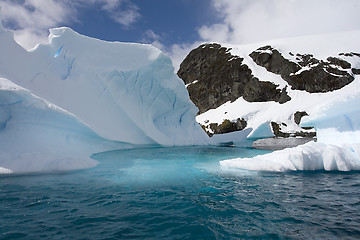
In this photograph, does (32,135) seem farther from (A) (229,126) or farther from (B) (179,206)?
(A) (229,126)

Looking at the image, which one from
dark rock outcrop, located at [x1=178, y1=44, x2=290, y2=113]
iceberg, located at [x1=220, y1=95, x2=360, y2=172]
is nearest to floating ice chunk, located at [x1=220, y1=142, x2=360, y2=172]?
iceberg, located at [x1=220, y1=95, x2=360, y2=172]

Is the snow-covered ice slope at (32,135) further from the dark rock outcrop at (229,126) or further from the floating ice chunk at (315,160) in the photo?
→ the dark rock outcrop at (229,126)

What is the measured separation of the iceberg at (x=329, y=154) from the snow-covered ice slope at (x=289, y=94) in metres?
22.3

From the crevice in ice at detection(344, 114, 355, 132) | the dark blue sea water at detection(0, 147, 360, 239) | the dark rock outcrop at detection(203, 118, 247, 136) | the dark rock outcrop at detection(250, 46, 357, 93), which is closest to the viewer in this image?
the dark blue sea water at detection(0, 147, 360, 239)

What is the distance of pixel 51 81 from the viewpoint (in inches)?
493

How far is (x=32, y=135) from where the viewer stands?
813cm

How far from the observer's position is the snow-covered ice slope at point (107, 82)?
38.7ft

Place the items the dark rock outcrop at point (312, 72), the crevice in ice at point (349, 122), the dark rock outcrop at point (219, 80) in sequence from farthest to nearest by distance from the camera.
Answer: the dark rock outcrop at point (219, 80) < the dark rock outcrop at point (312, 72) < the crevice in ice at point (349, 122)

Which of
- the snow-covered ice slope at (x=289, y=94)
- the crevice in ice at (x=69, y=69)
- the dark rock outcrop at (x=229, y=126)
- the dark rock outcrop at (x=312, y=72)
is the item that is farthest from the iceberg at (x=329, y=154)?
the dark rock outcrop at (x=312, y=72)

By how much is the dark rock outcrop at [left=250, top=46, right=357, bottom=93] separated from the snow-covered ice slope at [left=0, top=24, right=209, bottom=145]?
3138 centimetres

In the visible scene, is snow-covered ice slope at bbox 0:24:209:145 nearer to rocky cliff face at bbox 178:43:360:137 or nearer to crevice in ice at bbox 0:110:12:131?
crevice in ice at bbox 0:110:12:131

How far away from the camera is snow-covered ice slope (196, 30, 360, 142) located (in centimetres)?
3488

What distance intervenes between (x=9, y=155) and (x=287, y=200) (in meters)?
7.56

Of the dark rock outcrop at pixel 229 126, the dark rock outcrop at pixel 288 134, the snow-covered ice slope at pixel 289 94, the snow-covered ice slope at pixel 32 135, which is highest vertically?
the snow-covered ice slope at pixel 289 94
